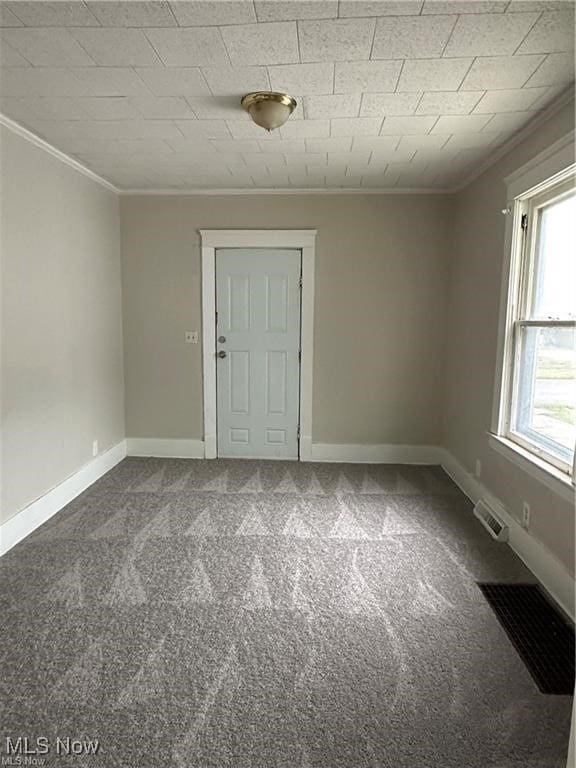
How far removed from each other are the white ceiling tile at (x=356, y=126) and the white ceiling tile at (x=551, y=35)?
84 cm

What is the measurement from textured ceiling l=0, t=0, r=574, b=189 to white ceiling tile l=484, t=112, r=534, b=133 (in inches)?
0.6

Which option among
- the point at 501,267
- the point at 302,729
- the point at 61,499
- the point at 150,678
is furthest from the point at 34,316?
the point at 501,267

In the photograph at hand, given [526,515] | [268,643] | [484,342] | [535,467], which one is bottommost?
[268,643]

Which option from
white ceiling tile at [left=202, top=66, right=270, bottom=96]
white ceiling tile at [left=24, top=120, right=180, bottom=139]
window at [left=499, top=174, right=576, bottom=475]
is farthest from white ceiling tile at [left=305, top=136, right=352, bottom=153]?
window at [left=499, top=174, right=576, bottom=475]

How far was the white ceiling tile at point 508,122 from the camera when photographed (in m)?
2.35

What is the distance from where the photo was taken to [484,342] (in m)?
3.15

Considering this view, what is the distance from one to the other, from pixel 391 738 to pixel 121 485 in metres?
2.68

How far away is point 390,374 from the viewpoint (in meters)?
4.04

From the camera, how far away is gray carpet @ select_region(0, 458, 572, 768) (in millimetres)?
1392

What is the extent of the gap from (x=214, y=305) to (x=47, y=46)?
92.5 inches

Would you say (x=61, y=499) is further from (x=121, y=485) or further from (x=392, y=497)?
Answer: (x=392, y=497)

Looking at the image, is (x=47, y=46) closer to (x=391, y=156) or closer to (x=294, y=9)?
(x=294, y=9)

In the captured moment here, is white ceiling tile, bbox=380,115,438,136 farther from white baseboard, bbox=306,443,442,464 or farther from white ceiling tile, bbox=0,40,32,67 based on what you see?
white baseboard, bbox=306,443,442,464

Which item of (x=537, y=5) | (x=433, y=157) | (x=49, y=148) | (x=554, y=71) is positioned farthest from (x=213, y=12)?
(x=433, y=157)
